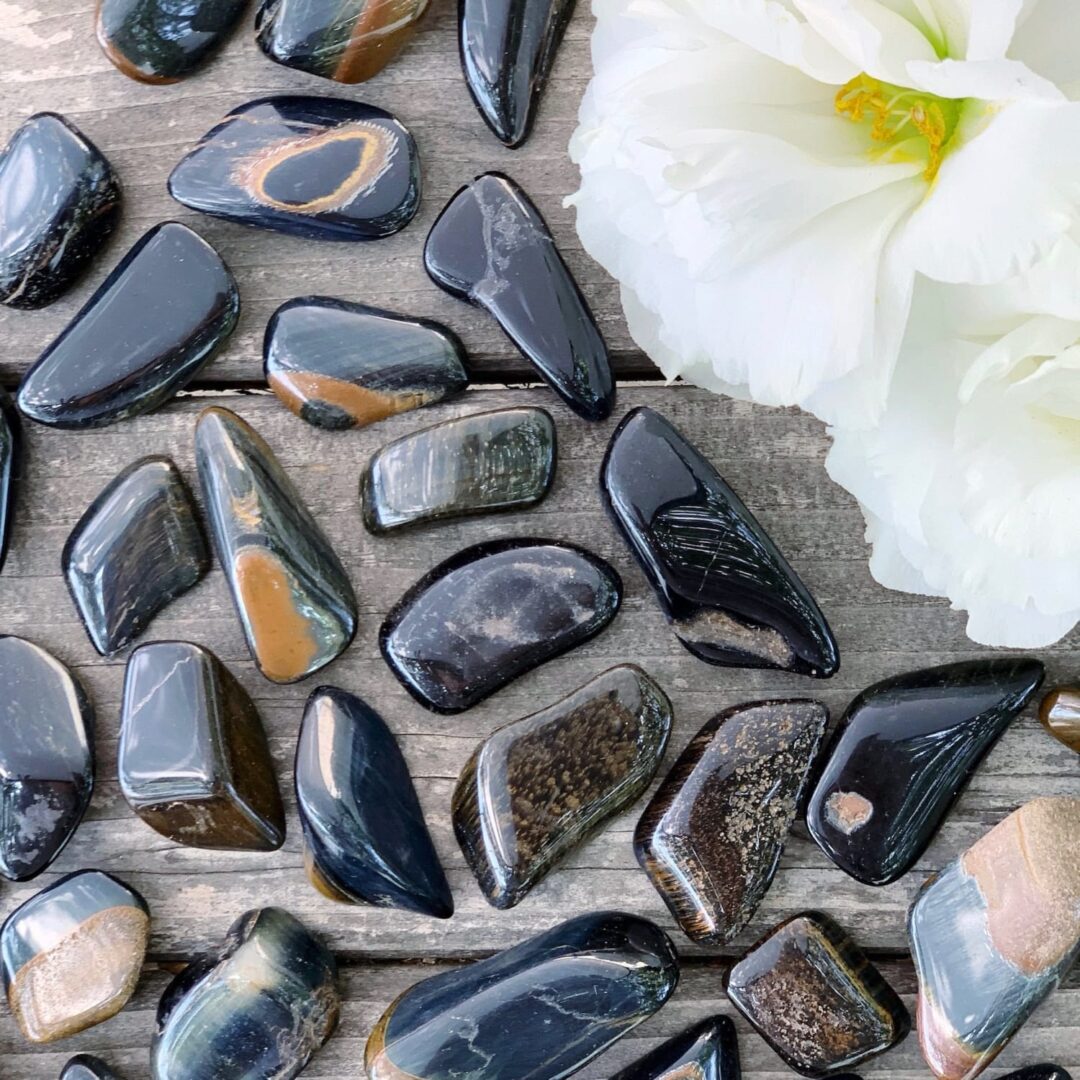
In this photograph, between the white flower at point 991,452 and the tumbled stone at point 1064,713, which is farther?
the tumbled stone at point 1064,713

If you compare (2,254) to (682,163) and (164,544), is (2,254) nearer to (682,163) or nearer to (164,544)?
(164,544)

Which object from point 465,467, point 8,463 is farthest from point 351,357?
point 8,463

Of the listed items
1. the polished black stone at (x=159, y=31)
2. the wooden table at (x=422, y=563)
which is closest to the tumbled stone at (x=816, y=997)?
the wooden table at (x=422, y=563)

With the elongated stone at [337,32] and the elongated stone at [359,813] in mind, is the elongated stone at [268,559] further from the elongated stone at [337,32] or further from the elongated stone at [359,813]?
the elongated stone at [337,32]

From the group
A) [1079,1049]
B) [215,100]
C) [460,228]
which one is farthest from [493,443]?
[1079,1049]

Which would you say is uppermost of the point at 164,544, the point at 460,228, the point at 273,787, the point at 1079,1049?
the point at 460,228

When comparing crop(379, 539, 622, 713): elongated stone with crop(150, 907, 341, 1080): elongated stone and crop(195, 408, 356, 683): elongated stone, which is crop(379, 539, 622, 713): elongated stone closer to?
crop(195, 408, 356, 683): elongated stone

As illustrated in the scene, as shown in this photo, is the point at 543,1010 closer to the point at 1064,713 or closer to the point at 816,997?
the point at 816,997
